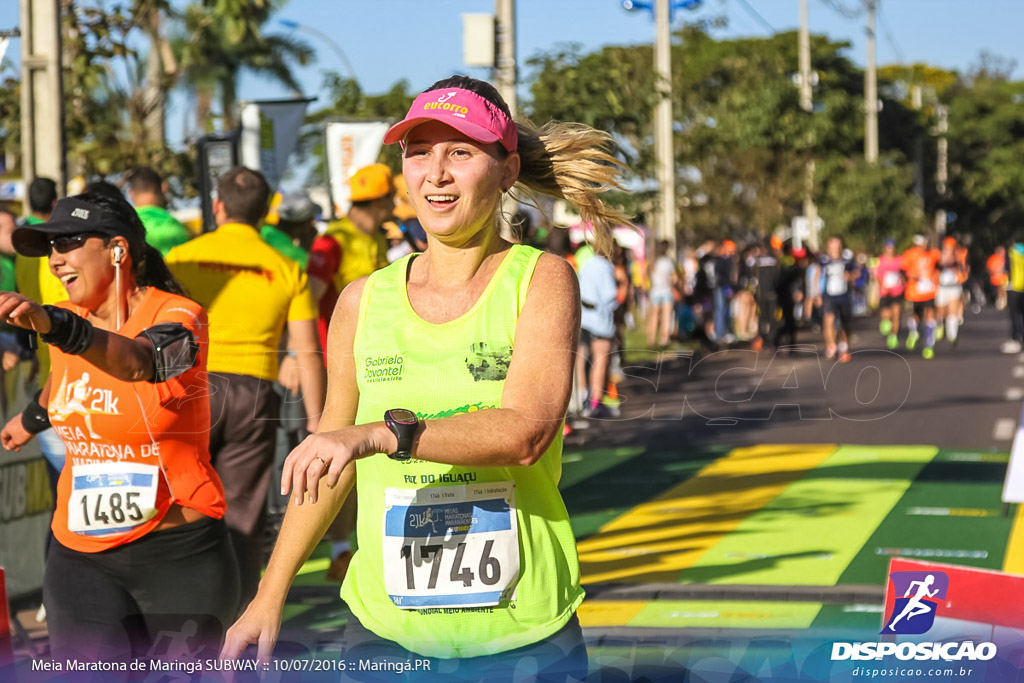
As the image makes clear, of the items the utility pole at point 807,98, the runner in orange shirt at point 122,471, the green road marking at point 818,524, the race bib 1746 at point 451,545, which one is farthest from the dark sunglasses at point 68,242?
the utility pole at point 807,98

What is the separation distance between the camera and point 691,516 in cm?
945

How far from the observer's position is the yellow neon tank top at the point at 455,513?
9.02 ft

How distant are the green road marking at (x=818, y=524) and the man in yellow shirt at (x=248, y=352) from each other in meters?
2.43

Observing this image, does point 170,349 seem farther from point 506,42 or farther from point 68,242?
point 506,42

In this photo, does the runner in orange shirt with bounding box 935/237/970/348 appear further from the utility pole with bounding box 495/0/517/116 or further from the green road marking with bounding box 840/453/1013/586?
the green road marking with bounding box 840/453/1013/586

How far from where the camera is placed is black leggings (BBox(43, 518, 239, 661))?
12.4ft

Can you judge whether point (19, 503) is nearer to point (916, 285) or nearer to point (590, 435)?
point (590, 435)

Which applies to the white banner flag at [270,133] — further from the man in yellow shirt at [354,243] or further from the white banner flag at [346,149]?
the man in yellow shirt at [354,243]

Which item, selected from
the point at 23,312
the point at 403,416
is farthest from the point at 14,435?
the point at 403,416

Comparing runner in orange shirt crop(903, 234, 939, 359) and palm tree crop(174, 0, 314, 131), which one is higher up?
palm tree crop(174, 0, 314, 131)

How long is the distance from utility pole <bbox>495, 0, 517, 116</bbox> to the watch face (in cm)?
1096

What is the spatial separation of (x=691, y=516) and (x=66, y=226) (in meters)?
6.21

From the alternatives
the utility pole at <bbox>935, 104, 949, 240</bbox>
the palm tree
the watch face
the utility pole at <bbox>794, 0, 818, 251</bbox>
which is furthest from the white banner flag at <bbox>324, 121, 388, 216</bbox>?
the utility pole at <bbox>935, 104, 949, 240</bbox>

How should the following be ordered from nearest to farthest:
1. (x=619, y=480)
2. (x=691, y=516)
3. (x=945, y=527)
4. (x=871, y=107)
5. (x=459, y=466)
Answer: (x=459, y=466) < (x=945, y=527) < (x=691, y=516) < (x=619, y=480) < (x=871, y=107)
